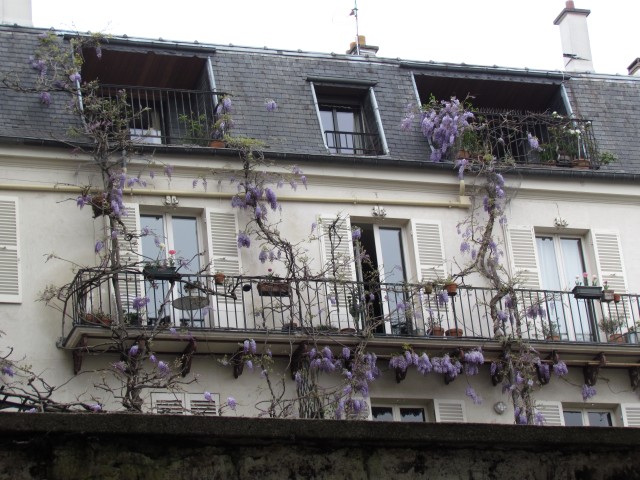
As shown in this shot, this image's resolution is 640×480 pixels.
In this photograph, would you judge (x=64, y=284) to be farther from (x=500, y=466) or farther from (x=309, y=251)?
(x=500, y=466)

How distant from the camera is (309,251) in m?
22.1

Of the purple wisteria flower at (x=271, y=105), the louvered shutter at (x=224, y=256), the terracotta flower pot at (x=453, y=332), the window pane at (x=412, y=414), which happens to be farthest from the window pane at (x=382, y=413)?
the purple wisteria flower at (x=271, y=105)

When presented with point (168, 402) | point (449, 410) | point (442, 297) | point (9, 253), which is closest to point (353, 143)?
point (442, 297)

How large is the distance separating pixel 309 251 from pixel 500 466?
13500 millimetres

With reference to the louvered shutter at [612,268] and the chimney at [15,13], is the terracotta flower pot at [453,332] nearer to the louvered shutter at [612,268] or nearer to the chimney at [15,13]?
the louvered shutter at [612,268]

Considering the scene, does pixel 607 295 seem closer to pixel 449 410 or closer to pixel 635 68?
pixel 449 410

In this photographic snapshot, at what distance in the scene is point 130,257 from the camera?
20844mm

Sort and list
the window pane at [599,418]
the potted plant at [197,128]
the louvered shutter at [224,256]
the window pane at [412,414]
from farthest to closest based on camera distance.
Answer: the window pane at [599,418]
the potted plant at [197,128]
the window pane at [412,414]
the louvered shutter at [224,256]

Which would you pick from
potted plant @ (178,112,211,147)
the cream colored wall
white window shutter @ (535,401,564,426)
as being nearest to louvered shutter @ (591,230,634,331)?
the cream colored wall

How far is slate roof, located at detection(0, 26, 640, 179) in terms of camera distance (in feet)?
71.4

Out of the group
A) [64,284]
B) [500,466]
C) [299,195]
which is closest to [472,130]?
[299,195]

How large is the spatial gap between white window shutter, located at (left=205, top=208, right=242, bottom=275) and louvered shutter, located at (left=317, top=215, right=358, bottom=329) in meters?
1.33

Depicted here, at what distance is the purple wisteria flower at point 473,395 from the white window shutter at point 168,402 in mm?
4385

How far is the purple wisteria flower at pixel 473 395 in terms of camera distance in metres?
21.6
